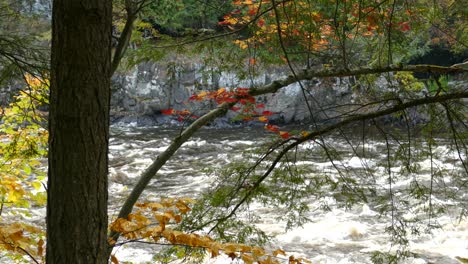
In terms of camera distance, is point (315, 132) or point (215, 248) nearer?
point (215, 248)

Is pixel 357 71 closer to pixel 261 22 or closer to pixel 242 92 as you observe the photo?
pixel 242 92

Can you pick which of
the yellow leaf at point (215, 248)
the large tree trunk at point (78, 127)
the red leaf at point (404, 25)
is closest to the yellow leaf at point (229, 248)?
the yellow leaf at point (215, 248)

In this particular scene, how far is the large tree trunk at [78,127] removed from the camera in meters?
1.56

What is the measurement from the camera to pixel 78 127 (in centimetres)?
157

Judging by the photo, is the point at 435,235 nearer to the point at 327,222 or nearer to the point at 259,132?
the point at 327,222

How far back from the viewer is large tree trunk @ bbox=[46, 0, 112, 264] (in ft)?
5.12

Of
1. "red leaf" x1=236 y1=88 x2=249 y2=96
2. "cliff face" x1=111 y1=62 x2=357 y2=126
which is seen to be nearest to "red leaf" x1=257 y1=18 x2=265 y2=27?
"red leaf" x1=236 y1=88 x2=249 y2=96

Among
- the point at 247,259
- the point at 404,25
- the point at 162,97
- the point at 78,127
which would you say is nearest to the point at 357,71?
the point at 247,259

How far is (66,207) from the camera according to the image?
159 centimetres

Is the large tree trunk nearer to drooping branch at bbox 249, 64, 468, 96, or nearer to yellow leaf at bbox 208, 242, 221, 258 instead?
yellow leaf at bbox 208, 242, 221, 258

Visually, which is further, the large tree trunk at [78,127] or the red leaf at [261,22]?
the red leaf at [261,22]

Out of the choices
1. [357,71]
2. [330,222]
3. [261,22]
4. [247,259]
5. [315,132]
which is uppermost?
[261,22]

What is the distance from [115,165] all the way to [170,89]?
7572 mm

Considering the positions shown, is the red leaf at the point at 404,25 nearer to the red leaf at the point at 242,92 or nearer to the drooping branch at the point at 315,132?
the drooping branch at the point at 315,132
